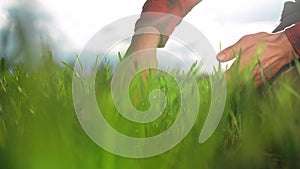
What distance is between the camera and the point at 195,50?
1.02 meters

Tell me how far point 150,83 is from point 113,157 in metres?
0.35

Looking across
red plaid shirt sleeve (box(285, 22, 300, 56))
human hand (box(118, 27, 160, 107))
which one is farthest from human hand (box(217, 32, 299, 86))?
human hand (box(118, 27, 160, 107))

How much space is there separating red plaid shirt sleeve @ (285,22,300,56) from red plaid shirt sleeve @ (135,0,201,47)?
1.18 ft

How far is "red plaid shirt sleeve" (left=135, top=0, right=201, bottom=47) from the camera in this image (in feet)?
5.09

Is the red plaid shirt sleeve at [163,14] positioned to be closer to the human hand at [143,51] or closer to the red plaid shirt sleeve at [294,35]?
the human hand at [143,51]

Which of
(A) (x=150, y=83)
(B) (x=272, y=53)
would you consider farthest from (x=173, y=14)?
(A) (x=150, y=83)

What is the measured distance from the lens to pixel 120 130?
1.71 feet

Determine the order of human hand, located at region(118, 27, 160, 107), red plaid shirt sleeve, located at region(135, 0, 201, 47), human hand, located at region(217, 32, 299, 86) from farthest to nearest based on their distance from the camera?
red plaid shirt sleeve, located at region(135, 0, 201, 47), human hand, located at region(217, 32, 299, 86), human hand, located at region(118, 27, 160, 107)

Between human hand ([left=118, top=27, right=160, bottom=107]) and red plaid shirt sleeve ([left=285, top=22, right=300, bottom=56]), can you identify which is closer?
human hand ([left=118, top=27, right=160, bottom=107])

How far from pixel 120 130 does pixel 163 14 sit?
43.4 inches

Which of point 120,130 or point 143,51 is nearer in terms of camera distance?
point 120,130

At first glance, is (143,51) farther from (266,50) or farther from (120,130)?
(120,130)

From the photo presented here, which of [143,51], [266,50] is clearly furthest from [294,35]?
[143,51]

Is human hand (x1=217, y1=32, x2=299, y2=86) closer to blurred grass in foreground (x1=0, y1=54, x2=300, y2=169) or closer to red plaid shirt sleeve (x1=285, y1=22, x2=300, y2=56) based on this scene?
red plaid shirt sleeve (x1=285, y1=22, x2=300, y2=56)
